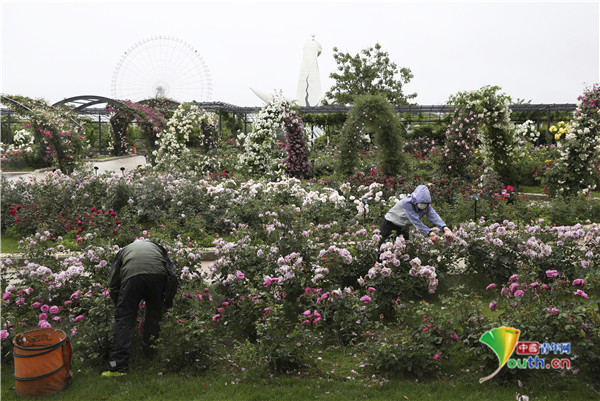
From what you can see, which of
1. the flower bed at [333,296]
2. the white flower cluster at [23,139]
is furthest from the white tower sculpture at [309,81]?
the flower bed at [333,296]

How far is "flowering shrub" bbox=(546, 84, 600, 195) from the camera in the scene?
9.12 m

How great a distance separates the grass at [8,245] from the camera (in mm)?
7168

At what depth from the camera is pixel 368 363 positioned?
369cm

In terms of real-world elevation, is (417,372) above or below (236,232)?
below

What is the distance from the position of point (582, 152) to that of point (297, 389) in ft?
27.8

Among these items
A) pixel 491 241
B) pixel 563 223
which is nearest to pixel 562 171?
pixel 563 223

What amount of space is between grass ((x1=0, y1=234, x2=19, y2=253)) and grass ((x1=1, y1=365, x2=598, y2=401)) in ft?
13.8

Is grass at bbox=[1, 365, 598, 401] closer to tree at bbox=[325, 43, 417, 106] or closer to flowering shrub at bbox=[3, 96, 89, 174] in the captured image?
flowering shrub at bbox=[3, 96, 89, 174]

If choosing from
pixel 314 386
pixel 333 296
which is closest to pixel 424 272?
pixel 333 296

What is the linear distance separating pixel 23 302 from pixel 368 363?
3154mm

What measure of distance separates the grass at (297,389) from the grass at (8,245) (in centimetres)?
421

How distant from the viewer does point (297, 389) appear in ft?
11.1

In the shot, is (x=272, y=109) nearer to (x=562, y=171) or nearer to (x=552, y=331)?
(x=562, y=171)

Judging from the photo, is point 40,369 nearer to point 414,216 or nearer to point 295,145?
point 414,216
